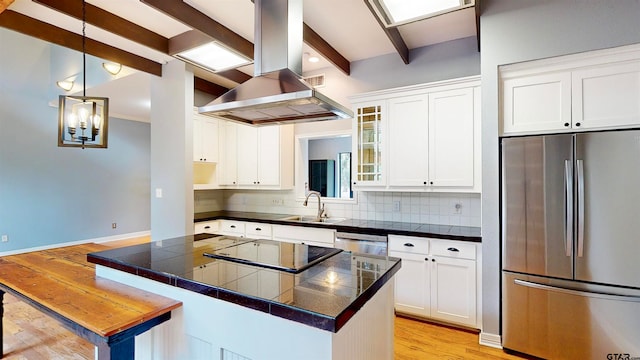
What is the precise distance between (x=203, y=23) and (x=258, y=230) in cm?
234

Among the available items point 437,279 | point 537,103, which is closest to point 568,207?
point 537,103

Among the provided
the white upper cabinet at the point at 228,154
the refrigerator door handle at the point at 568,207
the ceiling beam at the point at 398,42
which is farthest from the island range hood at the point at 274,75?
the white upper cabinet at the point at 228,154

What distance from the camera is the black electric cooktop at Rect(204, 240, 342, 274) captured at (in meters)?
1.62

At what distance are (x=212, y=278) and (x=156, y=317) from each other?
1.08ft

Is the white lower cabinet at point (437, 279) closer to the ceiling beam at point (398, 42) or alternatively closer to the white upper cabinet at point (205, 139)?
the ceiling beam at point (398, 42)

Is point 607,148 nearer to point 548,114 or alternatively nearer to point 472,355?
point 548,114

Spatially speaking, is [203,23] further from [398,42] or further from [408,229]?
[408,229]

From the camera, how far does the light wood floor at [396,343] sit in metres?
2.35

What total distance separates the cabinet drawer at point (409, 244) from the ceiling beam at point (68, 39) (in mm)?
3405

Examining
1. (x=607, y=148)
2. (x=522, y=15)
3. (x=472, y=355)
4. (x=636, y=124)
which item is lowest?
(x=472, y=355)

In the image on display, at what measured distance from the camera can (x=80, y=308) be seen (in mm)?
1461

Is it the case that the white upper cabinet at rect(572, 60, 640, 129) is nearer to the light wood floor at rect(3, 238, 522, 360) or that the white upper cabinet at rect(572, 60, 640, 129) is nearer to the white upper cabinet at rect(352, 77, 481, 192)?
the white upper cabinet at rect(352, 77, 481, 192)

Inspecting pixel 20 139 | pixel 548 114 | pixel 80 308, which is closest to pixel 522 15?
pixel 548 114

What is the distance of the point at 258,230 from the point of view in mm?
3797
